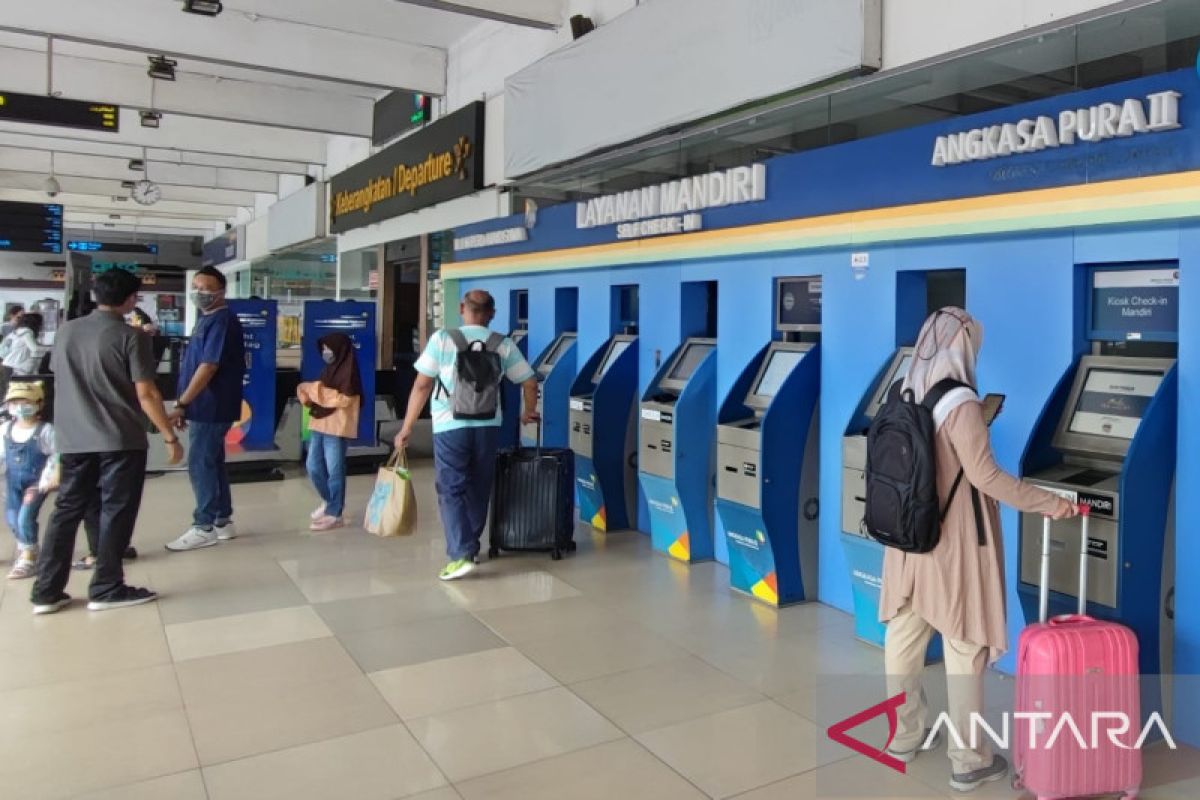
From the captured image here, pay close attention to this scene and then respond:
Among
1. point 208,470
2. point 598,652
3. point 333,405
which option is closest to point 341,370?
point 333,405

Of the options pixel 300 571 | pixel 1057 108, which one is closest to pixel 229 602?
pixel 300 571

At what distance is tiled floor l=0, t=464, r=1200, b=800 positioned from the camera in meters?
2.72

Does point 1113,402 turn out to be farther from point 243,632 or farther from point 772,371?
point 243,632

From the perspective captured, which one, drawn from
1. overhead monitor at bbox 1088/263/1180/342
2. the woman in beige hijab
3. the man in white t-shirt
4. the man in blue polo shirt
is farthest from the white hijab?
the man in blue polo shirt

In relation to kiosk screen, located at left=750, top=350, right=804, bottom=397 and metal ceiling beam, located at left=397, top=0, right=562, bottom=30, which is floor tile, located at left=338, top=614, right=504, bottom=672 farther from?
metal ceiling beam, located at left=397, top=0, right=562, bottom=30

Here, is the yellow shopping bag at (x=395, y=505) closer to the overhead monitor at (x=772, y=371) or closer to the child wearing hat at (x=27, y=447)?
the child wearing hat at (x=27, y=447)

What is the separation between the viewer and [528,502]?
519cm

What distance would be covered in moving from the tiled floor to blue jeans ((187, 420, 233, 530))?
46cm

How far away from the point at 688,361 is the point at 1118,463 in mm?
2693

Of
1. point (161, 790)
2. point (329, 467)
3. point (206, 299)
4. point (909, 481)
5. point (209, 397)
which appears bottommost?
point (161, 790)

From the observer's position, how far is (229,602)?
4.41 m

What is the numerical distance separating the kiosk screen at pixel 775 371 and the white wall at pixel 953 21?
4.60ft

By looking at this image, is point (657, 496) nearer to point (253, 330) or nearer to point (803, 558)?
point (803, 558)

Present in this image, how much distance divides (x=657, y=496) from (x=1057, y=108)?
2884 mm
